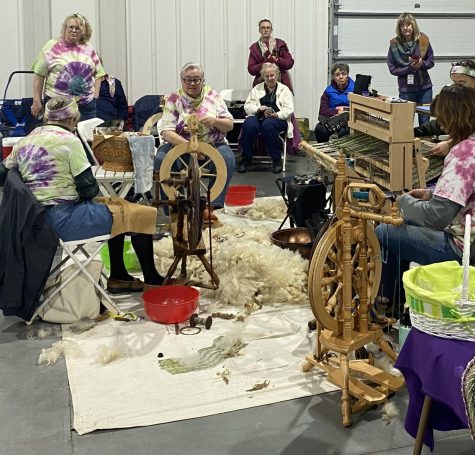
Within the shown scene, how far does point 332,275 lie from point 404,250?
0.60m

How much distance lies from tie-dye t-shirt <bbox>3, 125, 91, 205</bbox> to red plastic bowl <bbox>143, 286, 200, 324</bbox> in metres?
0.66

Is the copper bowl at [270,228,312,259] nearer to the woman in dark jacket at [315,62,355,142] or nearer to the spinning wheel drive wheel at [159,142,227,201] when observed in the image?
the spinning wheel drive wheel at [159,142,227,201]

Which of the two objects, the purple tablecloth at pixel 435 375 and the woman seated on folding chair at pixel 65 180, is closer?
the purple tablecloth at pixel 435 375

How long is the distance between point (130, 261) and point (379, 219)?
236cm

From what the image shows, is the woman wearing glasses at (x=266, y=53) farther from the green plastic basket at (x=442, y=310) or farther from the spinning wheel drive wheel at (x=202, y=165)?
the green plastic basket at (x=442, y=310)

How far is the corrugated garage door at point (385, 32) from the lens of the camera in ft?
32.5

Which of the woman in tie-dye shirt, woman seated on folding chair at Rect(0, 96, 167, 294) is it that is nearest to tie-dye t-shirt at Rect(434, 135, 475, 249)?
the woman in tie-dye shirt

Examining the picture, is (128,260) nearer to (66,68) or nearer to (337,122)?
(66,68)

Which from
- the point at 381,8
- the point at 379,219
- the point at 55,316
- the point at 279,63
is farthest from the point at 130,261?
the point at 381,8

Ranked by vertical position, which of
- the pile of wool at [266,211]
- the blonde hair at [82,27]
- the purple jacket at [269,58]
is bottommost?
the pile of wool at [266,211]

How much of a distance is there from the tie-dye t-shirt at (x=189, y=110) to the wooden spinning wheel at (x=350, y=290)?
258cm

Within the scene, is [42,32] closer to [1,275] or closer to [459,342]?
[1,275]

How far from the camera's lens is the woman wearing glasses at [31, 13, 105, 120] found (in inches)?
240

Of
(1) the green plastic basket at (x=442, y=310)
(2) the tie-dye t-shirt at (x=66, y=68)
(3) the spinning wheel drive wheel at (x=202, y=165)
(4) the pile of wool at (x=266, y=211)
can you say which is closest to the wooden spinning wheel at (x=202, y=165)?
(3) the spinning wheel drive wheel at (x=202, y=165)
